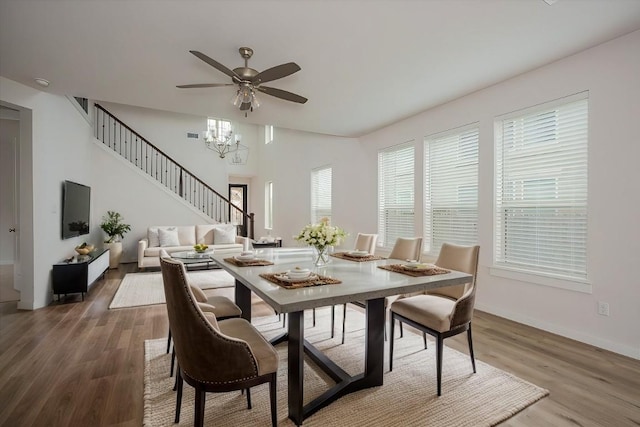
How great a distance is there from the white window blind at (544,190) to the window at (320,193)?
3.92m

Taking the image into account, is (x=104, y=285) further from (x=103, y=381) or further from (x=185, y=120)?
(x=185, y=120)

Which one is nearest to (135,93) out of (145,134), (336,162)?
(336,162)

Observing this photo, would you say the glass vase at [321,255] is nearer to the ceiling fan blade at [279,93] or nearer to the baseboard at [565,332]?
the ceiling fan blade at [279,93]

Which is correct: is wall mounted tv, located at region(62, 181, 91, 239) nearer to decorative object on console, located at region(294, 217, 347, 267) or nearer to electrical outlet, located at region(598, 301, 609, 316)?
decorative object on console, located at region(294, 217, 347, 267)

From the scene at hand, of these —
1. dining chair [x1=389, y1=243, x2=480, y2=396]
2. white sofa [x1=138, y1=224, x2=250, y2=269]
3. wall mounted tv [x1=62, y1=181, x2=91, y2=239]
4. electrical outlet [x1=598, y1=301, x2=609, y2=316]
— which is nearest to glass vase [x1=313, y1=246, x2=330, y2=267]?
dining chair [x1=389, y1=243, x2=480, y2=396]

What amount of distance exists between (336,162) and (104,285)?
480 centimetres

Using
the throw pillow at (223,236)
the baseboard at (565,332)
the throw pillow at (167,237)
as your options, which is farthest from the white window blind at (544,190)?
the throw pillow at (167,237)

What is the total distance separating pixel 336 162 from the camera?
22.5 ft

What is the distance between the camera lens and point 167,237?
710cm

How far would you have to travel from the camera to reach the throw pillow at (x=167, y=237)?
7066 millimetres

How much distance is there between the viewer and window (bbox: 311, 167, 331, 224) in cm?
721

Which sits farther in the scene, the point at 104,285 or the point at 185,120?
the point at 185,120

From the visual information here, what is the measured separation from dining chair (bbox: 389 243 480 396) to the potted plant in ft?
21.3

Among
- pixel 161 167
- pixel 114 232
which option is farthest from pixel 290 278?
pixel 161 167
